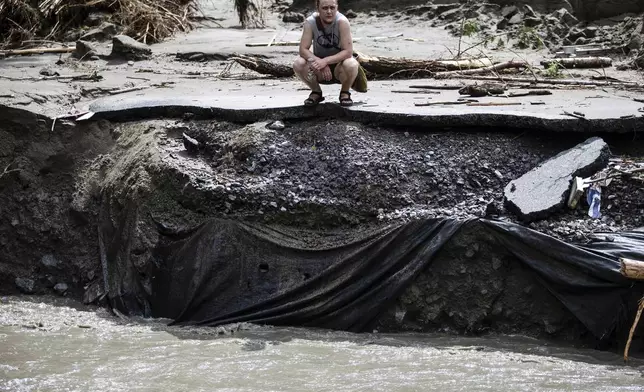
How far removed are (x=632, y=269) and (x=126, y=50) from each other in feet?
21.1

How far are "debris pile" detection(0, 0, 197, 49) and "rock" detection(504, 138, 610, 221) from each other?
6250 millimetres

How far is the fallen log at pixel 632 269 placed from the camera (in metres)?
5.28

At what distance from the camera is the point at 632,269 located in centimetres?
529

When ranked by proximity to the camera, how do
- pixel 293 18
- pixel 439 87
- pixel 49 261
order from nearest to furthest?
1. pixel 49 261
2. pixel 439 87
3. pixel 293 18

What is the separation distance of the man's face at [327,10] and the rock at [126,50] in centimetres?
403

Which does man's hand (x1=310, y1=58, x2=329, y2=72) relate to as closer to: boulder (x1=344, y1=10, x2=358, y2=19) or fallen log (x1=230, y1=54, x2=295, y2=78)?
fallen log (x1=230, y1=54, x2=295, y2=78)

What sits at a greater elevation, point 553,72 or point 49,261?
point 553,72

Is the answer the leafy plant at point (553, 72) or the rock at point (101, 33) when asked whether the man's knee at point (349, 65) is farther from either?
the rock at point (101, 33)

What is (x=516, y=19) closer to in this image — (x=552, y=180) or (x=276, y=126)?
(x=276, y=126)

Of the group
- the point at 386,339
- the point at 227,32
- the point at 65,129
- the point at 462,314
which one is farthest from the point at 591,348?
the point at 227,32

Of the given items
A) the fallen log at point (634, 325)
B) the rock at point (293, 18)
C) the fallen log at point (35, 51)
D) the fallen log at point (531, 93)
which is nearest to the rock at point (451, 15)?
the rock at point (293, 18)

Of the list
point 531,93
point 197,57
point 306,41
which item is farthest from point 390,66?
point 197,57

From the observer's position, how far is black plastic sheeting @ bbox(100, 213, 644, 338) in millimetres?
5523

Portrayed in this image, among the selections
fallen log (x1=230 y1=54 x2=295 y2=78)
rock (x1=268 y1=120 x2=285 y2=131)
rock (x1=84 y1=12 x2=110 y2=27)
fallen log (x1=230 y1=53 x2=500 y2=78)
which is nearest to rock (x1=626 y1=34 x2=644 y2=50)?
fallen log (x1=230 y1=53 x2=500 y2=78)
